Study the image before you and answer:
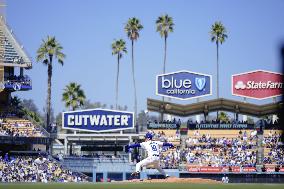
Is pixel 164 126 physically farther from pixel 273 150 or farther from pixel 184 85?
pixel 273 150

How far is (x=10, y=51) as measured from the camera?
5988 cm

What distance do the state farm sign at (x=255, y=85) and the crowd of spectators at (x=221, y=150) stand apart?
5640 millimetres

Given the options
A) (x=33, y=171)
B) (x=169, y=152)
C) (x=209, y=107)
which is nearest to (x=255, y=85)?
(x=209, y=107)

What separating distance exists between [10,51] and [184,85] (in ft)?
56.4

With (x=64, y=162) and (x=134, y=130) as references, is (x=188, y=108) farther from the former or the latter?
(x=64, y=162)

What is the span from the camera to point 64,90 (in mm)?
71125

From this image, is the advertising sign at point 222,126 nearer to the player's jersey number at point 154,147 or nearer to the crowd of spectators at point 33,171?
the crowd of spectators at point 33,171

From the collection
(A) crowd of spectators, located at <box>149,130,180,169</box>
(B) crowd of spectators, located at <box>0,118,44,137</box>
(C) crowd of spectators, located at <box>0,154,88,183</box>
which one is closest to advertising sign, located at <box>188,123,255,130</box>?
(A) crowd of spectators, located at <box>149,130,180,169</box>

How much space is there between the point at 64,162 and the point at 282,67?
46221mm

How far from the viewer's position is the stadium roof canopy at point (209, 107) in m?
Result: 60.9

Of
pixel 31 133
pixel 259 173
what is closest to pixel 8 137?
pixel 31 133

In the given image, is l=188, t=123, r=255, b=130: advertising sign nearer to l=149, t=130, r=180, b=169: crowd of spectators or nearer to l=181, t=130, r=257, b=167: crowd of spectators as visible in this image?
l=181, t=130, r=257, b=167: crowd of spectators

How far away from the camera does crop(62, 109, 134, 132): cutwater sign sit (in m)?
60.0

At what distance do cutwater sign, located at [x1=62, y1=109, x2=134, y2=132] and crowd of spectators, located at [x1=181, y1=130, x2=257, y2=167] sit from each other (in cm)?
648
